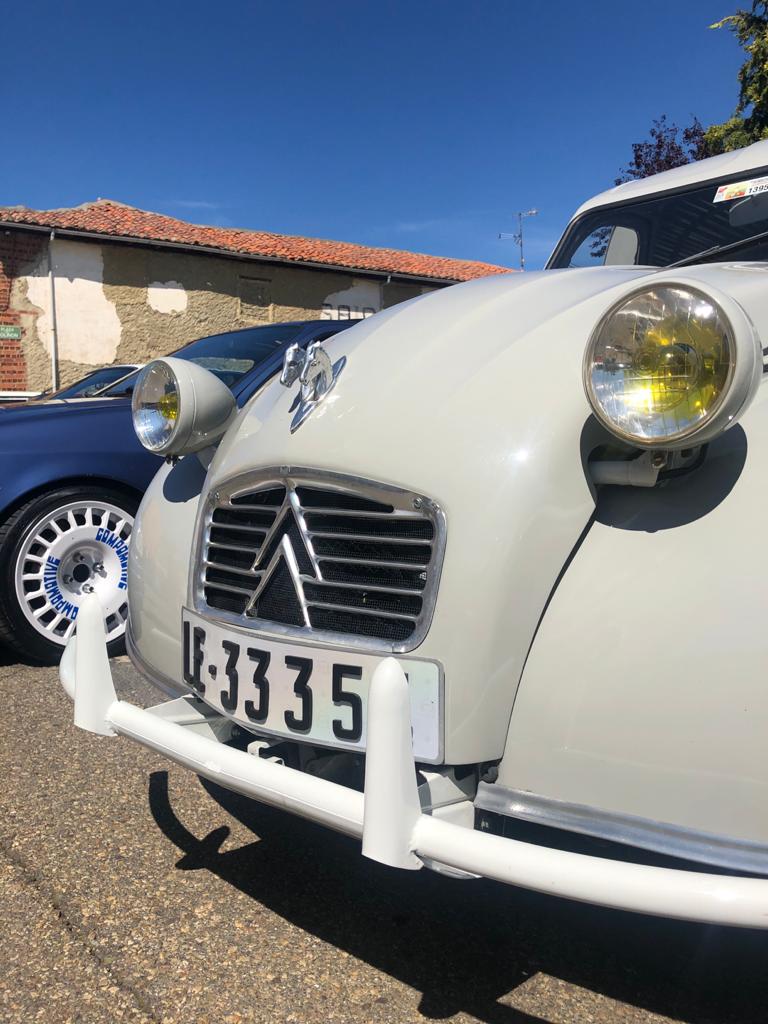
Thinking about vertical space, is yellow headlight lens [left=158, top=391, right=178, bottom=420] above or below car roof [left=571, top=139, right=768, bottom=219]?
below

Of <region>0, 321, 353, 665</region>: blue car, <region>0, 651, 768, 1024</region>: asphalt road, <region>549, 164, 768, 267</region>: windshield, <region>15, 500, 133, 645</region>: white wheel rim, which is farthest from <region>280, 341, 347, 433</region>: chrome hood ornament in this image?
<region>15, 500, 133, 645</region>: white wheel rim

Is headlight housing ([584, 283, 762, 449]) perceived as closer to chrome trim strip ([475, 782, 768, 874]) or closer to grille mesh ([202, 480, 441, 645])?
grille mesh ([202, 480, 441, 645])

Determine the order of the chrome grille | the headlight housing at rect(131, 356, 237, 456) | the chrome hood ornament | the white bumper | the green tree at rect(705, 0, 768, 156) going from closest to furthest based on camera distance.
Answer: the white bumper
the chrome grille
the chrome hood ornament
the headlight housing at rect(131, 356, 237, 456)
the green tree at rect(705, 0, 768, 156)

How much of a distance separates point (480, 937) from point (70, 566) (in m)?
2.72

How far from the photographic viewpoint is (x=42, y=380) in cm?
1730

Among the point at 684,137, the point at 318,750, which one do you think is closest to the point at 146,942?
the point at 318,750

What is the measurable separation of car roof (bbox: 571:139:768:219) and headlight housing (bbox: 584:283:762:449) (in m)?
1.87

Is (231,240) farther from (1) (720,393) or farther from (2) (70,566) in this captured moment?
(1) (720,393)

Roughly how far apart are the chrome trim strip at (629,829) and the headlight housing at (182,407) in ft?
4.03

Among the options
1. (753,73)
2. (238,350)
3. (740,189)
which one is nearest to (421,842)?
(740,189)

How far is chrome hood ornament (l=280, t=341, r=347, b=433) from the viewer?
191 cm

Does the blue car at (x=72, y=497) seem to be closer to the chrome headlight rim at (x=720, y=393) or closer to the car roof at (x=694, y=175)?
the car roof at (x=694, y=175)

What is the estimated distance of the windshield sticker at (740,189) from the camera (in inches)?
114

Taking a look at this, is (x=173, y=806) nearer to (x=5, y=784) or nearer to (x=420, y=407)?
(x=5, y=784)
